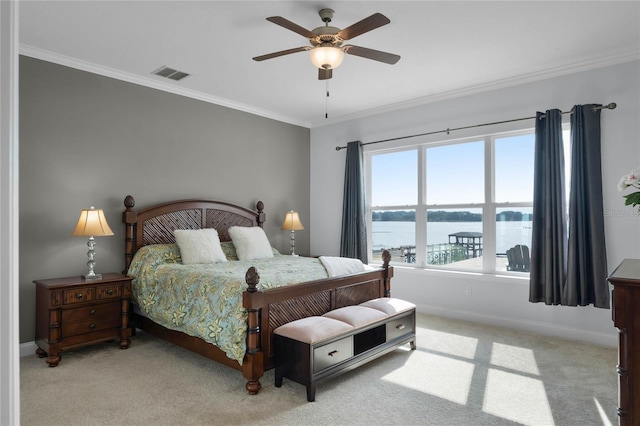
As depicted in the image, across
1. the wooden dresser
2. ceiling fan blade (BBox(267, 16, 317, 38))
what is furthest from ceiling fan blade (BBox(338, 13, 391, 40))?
the wooden dresser

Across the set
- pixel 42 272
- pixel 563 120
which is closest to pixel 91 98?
pixel 42 272

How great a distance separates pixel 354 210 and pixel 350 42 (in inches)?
102

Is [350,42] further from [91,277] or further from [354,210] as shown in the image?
[91,277]

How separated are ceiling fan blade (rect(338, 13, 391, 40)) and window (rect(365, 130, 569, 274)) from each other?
106 inches

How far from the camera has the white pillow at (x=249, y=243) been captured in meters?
4.67

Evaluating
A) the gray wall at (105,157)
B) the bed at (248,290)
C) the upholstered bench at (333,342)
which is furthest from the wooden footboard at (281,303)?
the gray wall at (105,157)

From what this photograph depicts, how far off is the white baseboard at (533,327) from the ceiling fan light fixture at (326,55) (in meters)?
3.36

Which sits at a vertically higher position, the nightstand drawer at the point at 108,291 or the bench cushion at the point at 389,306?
the nightstand drawer at the point at 108,291

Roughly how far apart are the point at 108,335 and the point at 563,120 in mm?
4871

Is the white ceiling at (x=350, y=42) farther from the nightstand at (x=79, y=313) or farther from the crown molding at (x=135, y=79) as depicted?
the nightstand at (x=79, y=313)

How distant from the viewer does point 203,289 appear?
3.22 m

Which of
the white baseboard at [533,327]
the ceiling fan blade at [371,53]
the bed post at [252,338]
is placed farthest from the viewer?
the white baseboard at [533,327]

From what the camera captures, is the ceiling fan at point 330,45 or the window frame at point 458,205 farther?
the window frame at point 458,205

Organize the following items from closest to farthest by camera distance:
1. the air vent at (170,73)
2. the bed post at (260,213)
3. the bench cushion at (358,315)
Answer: the bench cushion at (358,315), the air vent at (170,73), the bed post at (260,213)
